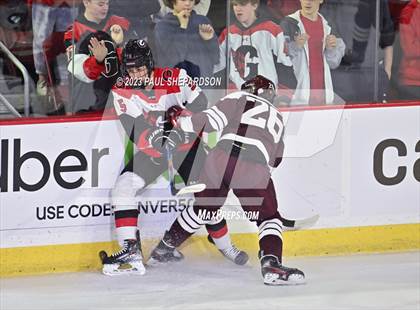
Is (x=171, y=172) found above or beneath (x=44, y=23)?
beneath

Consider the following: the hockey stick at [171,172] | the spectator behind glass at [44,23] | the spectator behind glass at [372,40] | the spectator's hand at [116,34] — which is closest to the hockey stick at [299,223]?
the hockey stick at [171,172]

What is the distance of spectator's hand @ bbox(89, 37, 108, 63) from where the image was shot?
5.72 meters

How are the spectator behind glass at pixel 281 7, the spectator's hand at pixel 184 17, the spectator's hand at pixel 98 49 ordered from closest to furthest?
1. the spectator's hand at pixel 98 49
2. the spectator's hand at pixel 184 17
3. the spectator behind glass at pixel 281 7

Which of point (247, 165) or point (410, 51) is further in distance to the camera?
point (410, 51)

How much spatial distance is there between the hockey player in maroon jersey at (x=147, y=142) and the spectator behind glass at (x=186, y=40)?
0.24 feet

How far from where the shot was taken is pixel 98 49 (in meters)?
5.74

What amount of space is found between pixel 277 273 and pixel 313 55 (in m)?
1.23

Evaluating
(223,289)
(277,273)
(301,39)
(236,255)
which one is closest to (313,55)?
(301,39)

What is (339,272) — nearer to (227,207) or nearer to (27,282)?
(227,207)

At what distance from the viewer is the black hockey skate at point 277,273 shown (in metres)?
5.50

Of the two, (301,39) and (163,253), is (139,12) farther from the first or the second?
(163,253)

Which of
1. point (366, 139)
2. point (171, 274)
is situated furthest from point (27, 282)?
point (366, 139)

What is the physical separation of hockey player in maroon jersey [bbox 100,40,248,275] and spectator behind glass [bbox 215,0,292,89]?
240 mm

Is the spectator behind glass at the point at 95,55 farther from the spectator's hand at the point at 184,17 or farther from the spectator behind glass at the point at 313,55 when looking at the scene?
the spectator behind glass at the point at 313,55
